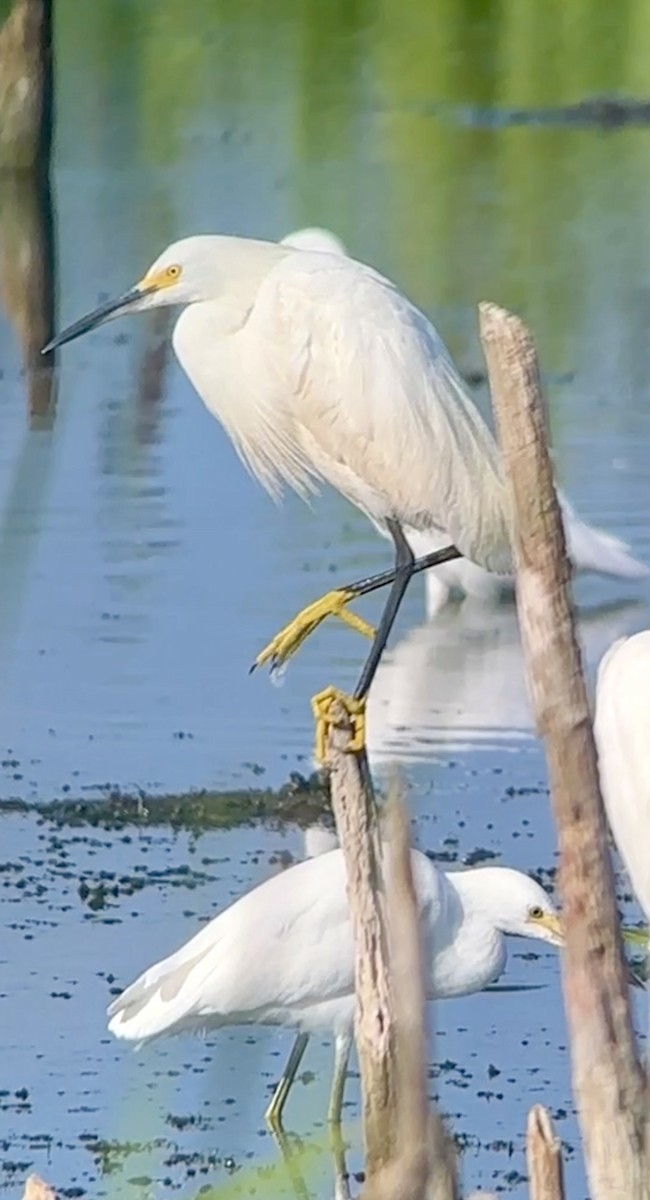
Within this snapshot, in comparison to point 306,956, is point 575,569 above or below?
above

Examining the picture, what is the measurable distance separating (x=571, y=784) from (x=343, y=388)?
371 cm

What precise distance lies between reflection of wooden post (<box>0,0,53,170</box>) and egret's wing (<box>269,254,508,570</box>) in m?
8.02

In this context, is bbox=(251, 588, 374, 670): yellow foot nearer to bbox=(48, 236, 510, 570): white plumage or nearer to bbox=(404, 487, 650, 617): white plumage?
bbox=(48, 236, 510, 570): white plumage

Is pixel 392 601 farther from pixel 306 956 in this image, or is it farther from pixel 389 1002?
pixel 389 1002

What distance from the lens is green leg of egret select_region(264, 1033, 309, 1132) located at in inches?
177

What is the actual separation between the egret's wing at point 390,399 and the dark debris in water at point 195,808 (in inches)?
24.4

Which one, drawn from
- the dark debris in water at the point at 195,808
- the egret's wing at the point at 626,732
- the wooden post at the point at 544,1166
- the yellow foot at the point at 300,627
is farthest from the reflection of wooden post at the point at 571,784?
the dark debris in water at the point at 195,808

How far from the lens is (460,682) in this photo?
6.84 metres

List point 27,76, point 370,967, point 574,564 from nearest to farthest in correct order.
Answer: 1. point 370,967
2. point 574,564
3. point 27,76

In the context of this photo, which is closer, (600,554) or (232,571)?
(600,554)

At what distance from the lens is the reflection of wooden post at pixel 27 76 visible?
13.5 meters

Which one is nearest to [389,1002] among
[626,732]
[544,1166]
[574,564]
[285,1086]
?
[626,732]

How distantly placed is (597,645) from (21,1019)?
102 inches

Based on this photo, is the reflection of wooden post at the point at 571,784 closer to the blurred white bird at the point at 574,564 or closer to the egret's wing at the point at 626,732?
the egret's wing at the point at 626,732
